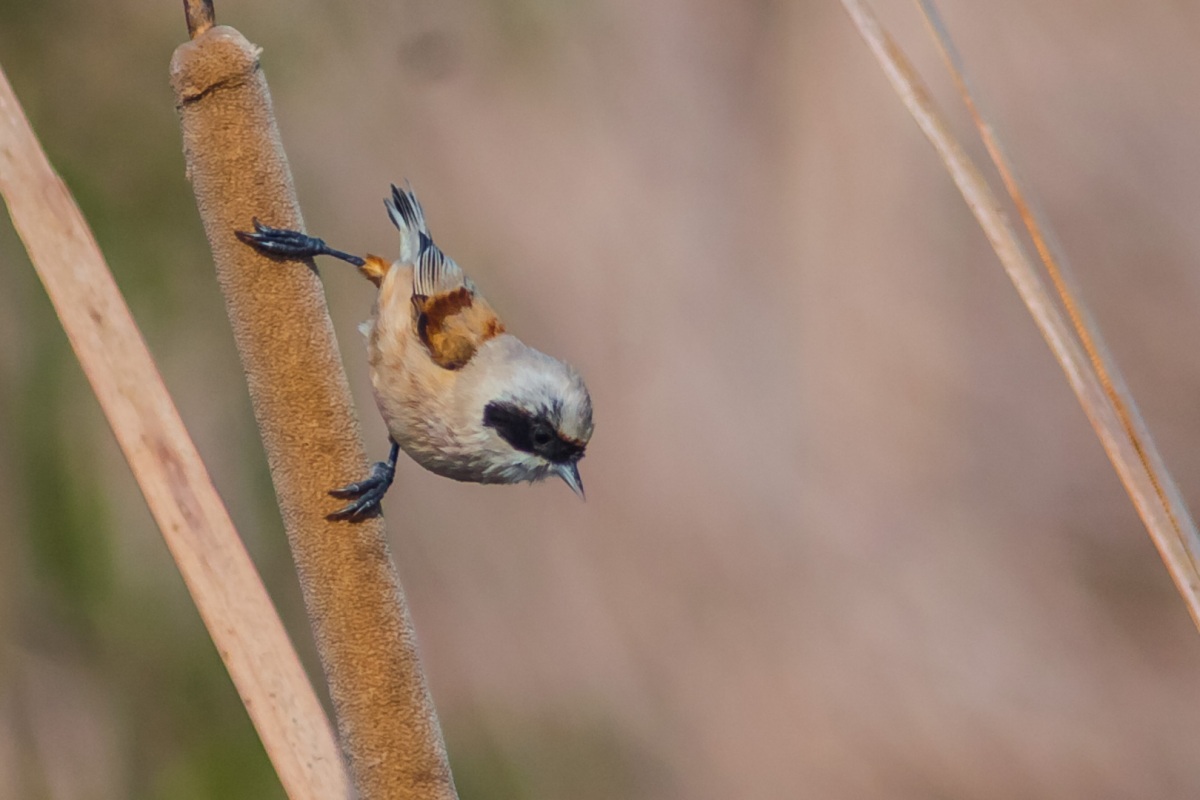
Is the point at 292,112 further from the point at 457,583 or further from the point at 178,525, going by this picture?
the point at 178,525

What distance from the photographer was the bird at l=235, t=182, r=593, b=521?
1.44 meters

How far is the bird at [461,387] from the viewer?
1439 millimetres

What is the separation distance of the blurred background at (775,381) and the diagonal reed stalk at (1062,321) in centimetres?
139

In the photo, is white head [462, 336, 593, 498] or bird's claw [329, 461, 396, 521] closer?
bird's claw [329, 461, 396, 521]

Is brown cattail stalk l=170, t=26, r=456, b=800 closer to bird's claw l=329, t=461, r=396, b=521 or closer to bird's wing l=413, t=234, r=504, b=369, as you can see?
bird's claw l=329, t=461, r=396, b=521

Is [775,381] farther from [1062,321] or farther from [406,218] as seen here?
[1062,321]

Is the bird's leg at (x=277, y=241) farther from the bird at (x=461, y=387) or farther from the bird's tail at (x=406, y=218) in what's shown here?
the bird's tail at (x=406, y=218)

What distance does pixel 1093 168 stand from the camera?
2.16 metres

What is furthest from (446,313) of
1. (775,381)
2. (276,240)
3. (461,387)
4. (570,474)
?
(775,381)

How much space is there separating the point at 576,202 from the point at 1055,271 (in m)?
1.52

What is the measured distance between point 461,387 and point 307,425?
469 mm

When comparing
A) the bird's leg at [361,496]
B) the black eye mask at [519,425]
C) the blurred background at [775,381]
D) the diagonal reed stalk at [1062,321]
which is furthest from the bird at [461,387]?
the diagonal reed stalk at [1062,321]

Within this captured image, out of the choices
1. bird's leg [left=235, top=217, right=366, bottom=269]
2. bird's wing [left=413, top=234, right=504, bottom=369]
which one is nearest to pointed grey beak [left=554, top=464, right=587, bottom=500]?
bird's wing [left=413, top=234, right=504, bottom=369]

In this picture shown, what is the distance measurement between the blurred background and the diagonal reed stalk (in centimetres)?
139
